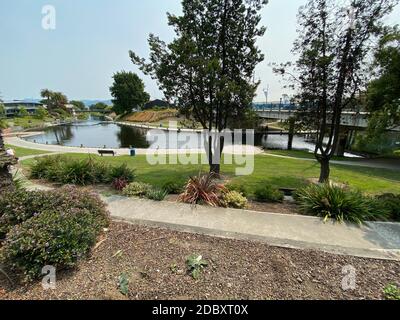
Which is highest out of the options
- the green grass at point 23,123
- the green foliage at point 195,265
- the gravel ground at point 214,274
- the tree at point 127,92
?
the tree at point 127,92

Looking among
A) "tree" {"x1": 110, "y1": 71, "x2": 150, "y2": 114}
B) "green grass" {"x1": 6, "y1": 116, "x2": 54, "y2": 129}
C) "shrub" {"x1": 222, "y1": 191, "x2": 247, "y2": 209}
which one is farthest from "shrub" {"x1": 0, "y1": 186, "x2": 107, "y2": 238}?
"tree" {"x1": 110, "y1": 71, "x2": 150, "y2": 114}

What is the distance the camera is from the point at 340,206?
16.0 feet

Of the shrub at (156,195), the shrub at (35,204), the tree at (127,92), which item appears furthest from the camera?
the tree at (127,92)

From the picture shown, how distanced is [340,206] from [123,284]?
4.84 m

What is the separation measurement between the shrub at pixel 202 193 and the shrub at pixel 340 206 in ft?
7.30

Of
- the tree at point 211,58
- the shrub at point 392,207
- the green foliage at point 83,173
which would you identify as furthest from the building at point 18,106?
the shrub at point 392,207

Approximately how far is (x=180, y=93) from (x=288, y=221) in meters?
5.93

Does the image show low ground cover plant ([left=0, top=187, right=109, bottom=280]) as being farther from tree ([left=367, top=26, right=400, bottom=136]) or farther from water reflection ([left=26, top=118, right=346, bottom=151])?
water reflection ([left=26, top=118, right=346, bottom=151])

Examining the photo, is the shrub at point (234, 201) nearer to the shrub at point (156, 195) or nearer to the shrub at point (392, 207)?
the shrub at point (156, 195)

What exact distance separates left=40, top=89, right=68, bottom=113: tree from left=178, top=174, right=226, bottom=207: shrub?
327ft

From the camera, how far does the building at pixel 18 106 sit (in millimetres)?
80787

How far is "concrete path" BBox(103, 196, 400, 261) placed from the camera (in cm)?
361

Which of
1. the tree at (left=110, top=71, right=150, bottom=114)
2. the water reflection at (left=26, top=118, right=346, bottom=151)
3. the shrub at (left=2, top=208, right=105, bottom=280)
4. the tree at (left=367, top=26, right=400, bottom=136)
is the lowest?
the water reflection at (left=26, top=118, right=346, bottom=151)

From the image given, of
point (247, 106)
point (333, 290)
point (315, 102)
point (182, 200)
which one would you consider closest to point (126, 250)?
point (182, 200)
